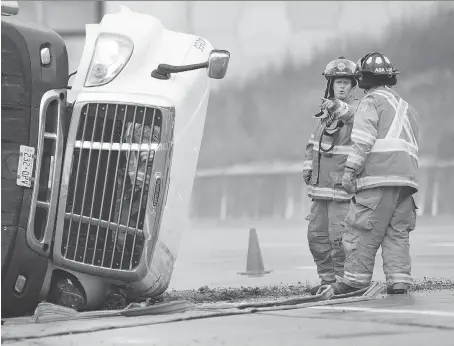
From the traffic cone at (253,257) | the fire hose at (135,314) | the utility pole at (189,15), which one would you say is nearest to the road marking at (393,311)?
the fire hose at (135,314)

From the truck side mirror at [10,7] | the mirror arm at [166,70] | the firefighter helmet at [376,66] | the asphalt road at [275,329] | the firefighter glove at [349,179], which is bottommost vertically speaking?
the asphalt road at [275,329]

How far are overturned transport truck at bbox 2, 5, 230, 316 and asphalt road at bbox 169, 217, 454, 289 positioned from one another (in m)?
2.83

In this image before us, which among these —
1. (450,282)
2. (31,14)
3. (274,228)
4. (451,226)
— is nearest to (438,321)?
(450,282)

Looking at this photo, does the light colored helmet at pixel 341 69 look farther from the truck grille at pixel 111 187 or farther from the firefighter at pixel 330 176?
the truck grille at pixel 111 187

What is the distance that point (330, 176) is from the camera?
8.04 m

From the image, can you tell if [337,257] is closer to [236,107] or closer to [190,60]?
[190,60]

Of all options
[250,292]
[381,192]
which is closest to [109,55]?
[381,192]

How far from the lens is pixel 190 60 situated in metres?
6.35

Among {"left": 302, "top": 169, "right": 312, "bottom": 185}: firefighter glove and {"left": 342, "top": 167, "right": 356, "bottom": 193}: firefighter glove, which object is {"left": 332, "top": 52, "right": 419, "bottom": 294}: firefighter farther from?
{"left": 302, "top": 169, "right": 312, "bottom": 185}: firefighter glove

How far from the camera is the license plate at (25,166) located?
5.81 metres

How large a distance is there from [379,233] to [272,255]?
519cm

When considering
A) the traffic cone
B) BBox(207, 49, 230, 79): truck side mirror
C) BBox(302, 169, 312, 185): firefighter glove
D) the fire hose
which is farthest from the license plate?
the traffic cone

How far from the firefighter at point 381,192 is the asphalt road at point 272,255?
1.77m

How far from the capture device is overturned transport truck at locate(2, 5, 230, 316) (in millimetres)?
5836
